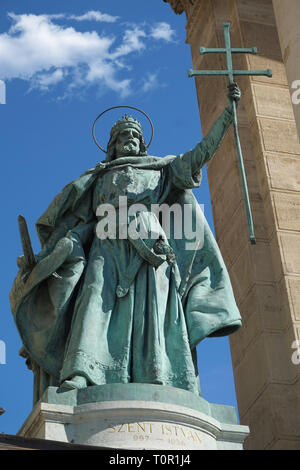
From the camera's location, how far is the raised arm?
10.0m

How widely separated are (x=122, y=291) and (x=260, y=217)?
4.09 m

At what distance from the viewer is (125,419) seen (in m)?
8.26

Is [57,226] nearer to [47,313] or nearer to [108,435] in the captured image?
[47,313]

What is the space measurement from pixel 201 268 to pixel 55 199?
1.71 metres

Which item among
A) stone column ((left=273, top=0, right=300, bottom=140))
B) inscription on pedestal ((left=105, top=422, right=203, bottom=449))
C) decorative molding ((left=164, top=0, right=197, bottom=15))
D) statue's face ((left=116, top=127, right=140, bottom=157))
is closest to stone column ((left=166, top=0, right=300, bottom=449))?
decorative molding ((left=164, top=0, right=197, bottom=15))

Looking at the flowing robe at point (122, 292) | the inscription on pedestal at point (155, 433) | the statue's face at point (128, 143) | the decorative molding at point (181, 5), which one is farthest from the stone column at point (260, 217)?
the inscription on pedestal at point (155, 433)

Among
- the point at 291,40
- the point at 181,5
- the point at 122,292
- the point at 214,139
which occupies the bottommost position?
the point at 122,292

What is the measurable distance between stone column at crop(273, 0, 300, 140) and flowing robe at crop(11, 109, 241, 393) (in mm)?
1973

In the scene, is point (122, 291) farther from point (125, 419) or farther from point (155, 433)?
point (155, 433)

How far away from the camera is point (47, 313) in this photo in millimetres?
9562

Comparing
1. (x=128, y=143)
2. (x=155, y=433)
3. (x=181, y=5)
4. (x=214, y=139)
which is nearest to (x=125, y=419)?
(x=155, y=433)
